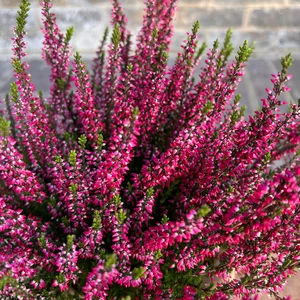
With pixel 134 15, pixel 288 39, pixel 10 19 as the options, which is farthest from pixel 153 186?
pixel 288 39

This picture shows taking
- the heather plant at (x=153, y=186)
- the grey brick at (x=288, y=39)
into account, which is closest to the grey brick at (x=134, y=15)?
the grey brick at (x=288, y=39)

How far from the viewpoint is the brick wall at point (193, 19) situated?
250 centimetres

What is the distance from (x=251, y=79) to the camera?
2691 mm

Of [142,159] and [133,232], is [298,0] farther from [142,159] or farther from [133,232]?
[133,232]

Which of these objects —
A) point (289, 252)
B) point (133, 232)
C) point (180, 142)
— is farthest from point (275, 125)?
point (133, 232)

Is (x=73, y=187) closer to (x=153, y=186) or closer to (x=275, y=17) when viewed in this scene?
(x=153, y=186)

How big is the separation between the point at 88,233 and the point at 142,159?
1.38 feet

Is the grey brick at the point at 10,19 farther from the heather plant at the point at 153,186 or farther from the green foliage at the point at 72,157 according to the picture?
the green foliage at the point at 72,157

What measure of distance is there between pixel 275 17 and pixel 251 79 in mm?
504

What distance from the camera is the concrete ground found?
98.7 inches

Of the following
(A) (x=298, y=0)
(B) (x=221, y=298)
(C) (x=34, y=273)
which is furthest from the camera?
(A) (x=298, y=0)

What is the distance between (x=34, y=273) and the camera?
0.96 meters

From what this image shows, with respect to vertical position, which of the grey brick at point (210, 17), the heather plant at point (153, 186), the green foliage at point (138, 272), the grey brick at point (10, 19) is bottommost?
the green foliage at point (138, 272)

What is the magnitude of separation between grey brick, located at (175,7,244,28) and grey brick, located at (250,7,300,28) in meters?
0.12
